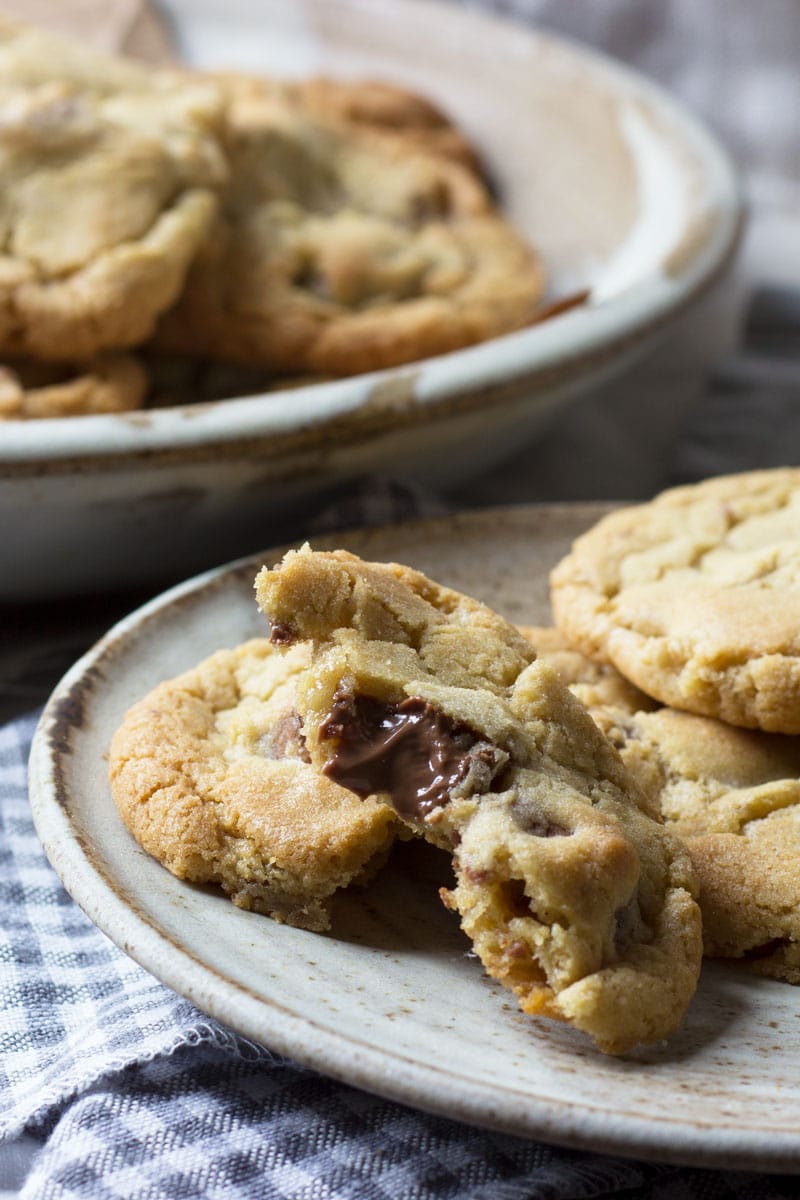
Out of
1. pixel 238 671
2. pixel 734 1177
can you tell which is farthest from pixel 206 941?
pixel 734 1177

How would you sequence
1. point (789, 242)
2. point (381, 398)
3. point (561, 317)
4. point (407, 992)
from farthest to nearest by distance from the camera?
point (789, 242) → point (561, 317) → point (381, 398) → point (407, 992)

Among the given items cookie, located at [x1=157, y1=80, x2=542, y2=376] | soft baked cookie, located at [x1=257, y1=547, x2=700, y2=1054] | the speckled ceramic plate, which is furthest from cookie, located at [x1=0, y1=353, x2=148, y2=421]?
soft baked cookie, located at [x1=257, y1=547, x2=700, y2=1054]

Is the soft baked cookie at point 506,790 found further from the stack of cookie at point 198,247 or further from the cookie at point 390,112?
the cookie at point 390,112

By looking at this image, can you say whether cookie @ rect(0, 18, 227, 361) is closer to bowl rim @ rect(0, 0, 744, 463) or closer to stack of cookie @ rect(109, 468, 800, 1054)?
bowl rim @ rect(0, 0, 744, 463)

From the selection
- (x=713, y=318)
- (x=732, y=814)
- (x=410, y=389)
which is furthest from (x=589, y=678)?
(x=713, y=318)

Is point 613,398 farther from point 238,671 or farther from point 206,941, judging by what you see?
point 206,941

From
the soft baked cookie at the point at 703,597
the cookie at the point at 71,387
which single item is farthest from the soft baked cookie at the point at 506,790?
the cookie at the point at 71,387

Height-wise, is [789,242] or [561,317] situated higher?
[561,317]
